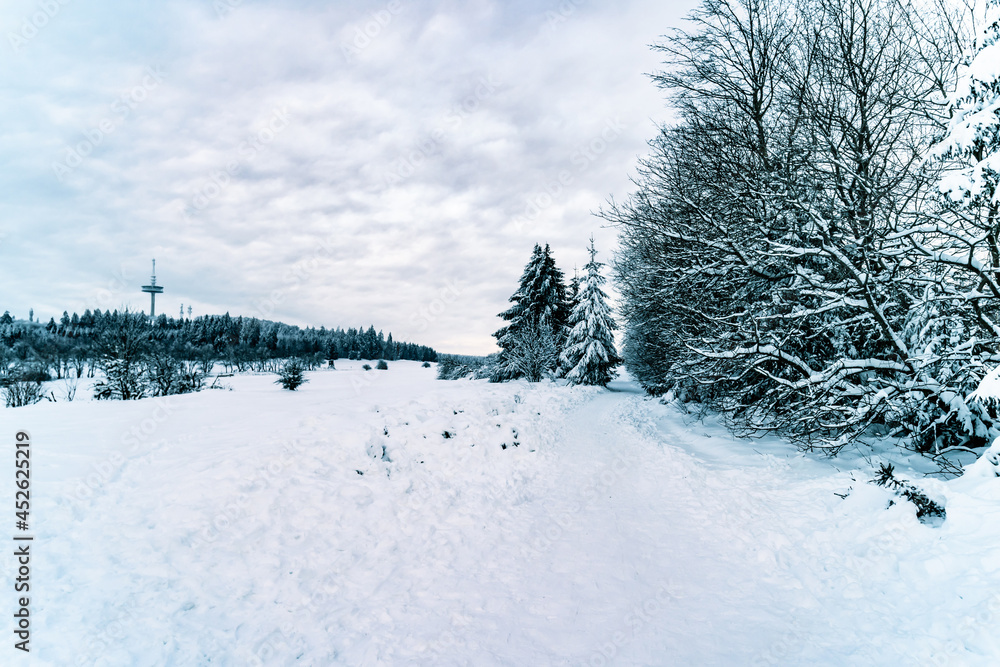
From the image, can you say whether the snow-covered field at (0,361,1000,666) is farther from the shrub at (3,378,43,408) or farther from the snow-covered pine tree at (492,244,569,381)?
the snow-covered pine tree at (492,244,569,381)

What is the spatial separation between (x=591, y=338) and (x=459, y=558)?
2769cm

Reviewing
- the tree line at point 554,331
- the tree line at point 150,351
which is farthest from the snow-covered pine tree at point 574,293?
the tree line at point 150,351

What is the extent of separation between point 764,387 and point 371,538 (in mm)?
9383

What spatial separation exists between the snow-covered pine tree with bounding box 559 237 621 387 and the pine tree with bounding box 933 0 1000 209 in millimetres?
26460

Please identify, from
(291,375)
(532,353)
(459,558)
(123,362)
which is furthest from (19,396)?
(532,353)

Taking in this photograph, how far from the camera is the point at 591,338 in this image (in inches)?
1245

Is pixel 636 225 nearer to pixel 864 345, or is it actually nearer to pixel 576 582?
pixel 864 345

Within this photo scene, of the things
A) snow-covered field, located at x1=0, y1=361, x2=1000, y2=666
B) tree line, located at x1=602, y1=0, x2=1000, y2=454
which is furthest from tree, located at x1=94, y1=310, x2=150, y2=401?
tree line, located at x1=602, y1=0, x2=1000, y2=454

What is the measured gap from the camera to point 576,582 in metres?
4.52

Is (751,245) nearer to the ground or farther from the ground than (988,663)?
farther from the ground

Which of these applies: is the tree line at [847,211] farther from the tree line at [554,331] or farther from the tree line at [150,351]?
the tree line at [554,331]

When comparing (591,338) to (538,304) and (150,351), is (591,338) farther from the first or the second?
(150,351)

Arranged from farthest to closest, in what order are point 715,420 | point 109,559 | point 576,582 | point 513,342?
point 513,342
point 715,420
point 576,582
point 109,559

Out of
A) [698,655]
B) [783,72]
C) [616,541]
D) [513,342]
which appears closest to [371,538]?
[616,541]
